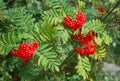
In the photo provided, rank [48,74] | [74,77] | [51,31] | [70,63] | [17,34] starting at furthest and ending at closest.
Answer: [70,63], [74,77], [48,74], [17,34], [51,31]

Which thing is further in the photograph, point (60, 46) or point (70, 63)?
point (70, 63)

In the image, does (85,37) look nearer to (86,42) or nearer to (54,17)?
(86,42)

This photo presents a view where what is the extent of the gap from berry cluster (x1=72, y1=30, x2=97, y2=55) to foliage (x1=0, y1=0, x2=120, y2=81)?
0.20 ft

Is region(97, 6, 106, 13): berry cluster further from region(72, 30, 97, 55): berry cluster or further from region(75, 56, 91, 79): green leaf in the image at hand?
region(75, 56, 91, 79): green leaf

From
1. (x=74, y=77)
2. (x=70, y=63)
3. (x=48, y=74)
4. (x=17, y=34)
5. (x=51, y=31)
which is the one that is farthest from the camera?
(x=70, y=63)

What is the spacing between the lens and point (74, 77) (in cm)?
455

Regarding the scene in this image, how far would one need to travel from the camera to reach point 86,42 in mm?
3816

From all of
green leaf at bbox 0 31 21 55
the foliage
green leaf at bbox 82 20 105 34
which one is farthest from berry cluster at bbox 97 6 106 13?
green leaf at bbox 0 31 21 55

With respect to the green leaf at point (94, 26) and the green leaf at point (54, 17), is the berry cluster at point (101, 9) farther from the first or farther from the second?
the green leaf at point (54, 17)

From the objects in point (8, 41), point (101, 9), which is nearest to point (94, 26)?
point (8, 41)

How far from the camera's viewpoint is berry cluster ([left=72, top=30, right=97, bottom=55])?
378 centimetres

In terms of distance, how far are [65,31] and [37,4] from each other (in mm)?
837

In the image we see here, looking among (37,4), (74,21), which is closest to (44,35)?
(74,21)

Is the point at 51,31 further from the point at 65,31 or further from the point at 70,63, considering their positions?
the point at 70,63
